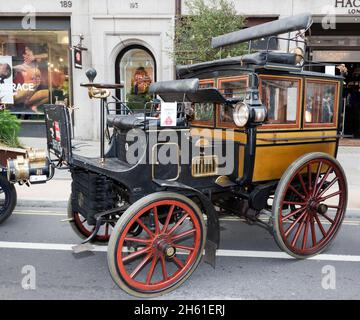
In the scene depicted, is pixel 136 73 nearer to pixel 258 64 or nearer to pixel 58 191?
pixel 58 191

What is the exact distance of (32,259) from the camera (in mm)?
4125

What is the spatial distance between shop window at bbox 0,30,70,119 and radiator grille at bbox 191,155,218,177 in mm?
10472

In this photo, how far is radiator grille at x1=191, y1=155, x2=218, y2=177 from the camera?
363 centimetres

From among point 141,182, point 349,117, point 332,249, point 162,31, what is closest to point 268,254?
point 332,249

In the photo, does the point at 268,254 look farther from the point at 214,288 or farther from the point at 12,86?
the point at 12,86

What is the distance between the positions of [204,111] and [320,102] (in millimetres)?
1265

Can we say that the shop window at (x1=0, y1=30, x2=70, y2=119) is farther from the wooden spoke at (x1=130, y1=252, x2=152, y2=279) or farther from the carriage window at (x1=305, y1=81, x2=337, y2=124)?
the wooden spoke at (x1=130, y1=252, x2=152, y2=279)

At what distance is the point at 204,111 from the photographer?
445cm

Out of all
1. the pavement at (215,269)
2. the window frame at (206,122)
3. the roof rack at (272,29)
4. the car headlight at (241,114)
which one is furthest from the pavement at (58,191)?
the roof rack at (272,29)

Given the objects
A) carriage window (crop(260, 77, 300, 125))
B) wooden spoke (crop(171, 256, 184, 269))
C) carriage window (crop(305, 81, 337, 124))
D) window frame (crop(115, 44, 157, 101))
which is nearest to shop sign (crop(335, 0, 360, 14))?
window frame (crop(115, 44, 157, 101))
